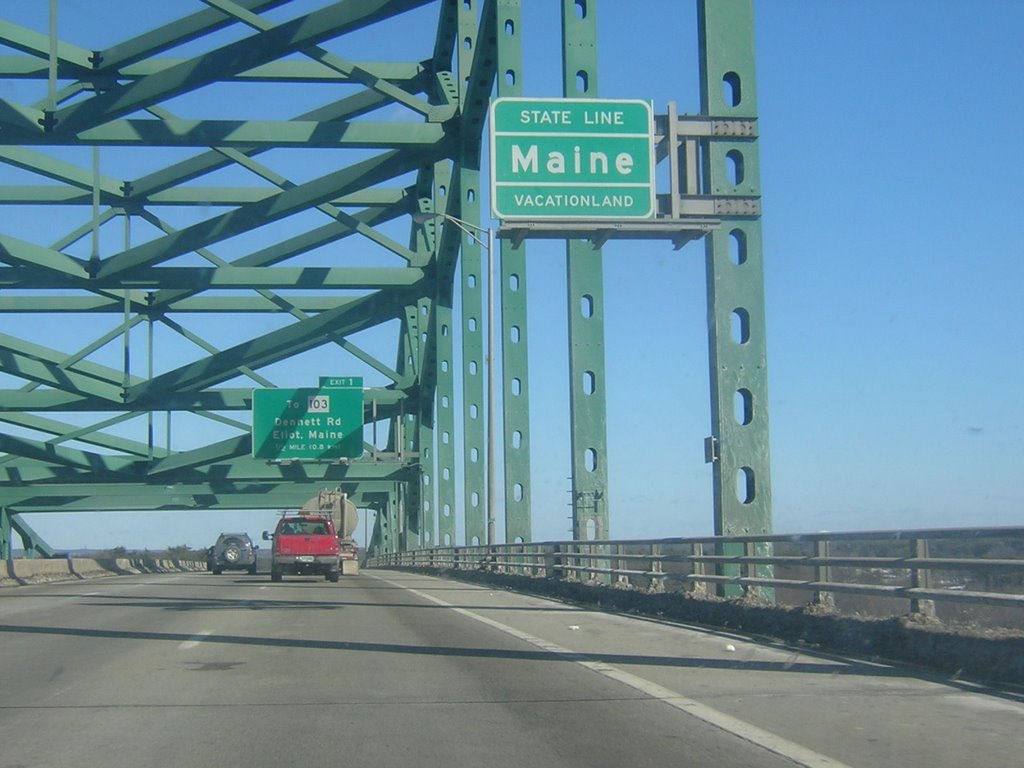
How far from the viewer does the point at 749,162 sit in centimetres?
1789

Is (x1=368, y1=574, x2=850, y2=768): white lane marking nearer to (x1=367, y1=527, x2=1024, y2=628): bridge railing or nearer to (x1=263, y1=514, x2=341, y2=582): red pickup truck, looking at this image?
(x1=367, y1=527, x2=1024, y2=628): bridge railing

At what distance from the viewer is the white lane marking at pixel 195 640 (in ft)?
48.6

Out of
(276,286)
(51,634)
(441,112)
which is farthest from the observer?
(276,286)

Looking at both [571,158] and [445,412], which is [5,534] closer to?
[445,412]

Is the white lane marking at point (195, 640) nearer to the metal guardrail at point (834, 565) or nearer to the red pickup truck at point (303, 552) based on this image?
the metal guardrail at point (834, 565)

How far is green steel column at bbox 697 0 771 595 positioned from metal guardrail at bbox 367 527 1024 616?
28.5 inches

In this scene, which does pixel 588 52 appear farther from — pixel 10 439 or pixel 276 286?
pixel 10 439

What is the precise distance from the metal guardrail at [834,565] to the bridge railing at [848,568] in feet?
0.04

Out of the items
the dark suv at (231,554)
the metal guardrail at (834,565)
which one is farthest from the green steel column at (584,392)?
the dark suv at (231,554)

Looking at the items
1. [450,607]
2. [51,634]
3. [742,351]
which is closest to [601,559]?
[450,607]

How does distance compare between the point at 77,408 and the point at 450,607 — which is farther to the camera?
Answer: the point at 77,408

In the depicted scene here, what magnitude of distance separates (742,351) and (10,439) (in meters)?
40.6

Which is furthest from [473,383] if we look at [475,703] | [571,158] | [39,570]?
[475,703]

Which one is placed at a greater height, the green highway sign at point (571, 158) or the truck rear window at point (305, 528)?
the green highway sign at point (571, 158)
